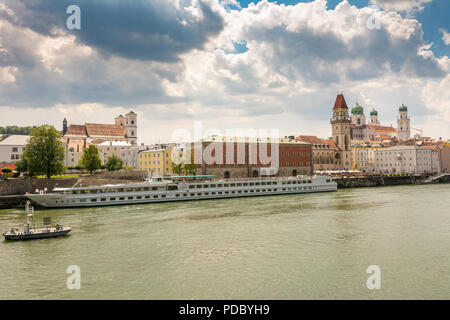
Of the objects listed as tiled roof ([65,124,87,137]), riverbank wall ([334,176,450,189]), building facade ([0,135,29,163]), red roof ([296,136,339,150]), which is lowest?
riverbank wall ([334,176,450,189])

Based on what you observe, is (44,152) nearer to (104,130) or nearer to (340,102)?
(104,130)

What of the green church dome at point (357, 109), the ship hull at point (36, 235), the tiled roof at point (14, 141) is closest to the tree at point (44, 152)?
the tiled roof at point (14, 141)

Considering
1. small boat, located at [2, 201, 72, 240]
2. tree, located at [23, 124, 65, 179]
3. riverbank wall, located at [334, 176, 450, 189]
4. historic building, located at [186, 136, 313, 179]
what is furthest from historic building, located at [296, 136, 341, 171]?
small boat, located at [2, 201, 72, 240]

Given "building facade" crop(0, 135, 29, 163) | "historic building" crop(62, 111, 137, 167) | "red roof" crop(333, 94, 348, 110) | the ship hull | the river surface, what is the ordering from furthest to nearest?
1. "red roof" crop(333, 94, 348, 110)
2. "historic building" crop(62, 111, 137, 167)
3. "building facade" crop(0, 135, 29, 163)
4. the ship hull
5. the river surface

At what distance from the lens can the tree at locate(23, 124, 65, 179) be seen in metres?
53.0

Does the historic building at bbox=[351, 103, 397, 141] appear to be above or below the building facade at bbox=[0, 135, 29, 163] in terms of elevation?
above

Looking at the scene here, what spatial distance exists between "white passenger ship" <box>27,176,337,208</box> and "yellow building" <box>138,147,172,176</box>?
1941 cm

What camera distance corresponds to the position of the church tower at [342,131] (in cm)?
11362

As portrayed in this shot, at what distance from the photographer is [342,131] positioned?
374 ft

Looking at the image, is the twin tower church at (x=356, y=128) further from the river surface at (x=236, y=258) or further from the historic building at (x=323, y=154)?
the river surface at (x=236, y=258)

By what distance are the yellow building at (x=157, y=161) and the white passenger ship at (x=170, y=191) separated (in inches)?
764

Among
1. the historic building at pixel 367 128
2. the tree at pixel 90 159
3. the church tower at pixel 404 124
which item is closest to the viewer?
the tree at pixel 90 159

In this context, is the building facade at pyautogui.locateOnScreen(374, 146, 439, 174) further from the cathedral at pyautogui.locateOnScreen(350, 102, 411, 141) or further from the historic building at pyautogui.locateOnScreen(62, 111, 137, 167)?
the historic building at pyautogui.locateOnScreen(62, 111, 137, 167)
